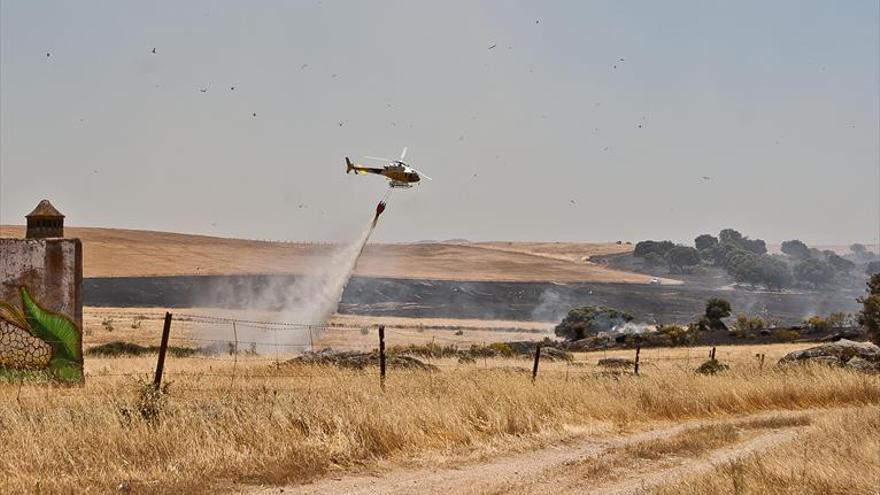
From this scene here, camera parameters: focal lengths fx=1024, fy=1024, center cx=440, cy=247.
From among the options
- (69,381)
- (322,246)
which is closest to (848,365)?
(69,381)

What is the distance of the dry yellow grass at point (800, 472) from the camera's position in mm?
12492

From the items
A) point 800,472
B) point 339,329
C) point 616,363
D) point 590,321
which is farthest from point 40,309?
point 590,321

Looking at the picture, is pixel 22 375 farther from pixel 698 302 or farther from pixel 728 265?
pixel 728 265

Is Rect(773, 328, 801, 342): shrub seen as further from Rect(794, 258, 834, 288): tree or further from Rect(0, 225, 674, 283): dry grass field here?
Rect(794, 258, 834, 288): tree

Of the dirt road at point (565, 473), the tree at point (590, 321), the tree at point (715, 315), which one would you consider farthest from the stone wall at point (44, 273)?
the tree at point (715, 315)

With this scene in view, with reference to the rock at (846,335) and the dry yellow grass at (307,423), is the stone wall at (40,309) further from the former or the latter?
the rock at (846,335)

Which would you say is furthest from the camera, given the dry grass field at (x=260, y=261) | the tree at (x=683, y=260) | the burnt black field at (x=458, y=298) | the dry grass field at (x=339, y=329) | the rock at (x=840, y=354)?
the tree at (x=683, y=260)

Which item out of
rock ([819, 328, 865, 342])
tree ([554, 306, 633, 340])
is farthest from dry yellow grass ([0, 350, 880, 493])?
tree ([554, 306, 633, 340])

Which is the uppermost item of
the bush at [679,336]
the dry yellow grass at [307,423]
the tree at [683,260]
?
the tree at [683,260]

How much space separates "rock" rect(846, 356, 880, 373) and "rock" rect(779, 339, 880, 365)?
314mm

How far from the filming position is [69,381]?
75.7 feet

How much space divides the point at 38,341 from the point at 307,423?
1098 cm

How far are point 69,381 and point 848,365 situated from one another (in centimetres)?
2140

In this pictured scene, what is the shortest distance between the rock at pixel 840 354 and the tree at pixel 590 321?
157ft
